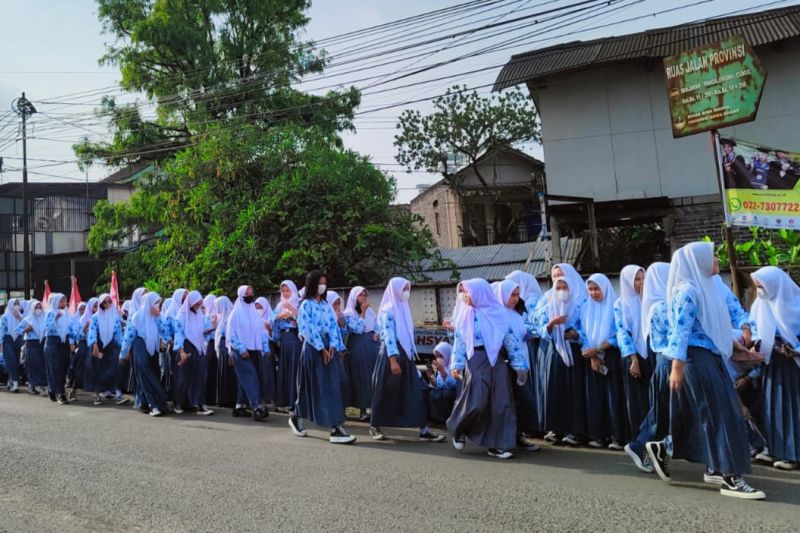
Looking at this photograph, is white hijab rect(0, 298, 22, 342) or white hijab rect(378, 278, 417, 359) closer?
white hijab rect(378, 278, 417, 359)

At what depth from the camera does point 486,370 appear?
6.07 meters

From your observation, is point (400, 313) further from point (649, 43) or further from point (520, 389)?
point (649, 43)

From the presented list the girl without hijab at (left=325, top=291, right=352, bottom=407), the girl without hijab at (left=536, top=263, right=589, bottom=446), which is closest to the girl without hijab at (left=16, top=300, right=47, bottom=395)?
the girl without hijab at (left=325, top=291, right=352, bottom=407)

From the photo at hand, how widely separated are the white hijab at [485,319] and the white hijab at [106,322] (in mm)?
7409

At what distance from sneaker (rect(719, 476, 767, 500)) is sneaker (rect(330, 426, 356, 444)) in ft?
12.3

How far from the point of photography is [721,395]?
4527mm

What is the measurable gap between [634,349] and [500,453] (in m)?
1.57

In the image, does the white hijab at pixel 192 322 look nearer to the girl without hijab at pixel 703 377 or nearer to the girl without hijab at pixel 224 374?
the girl without hijab at pixel 224 374

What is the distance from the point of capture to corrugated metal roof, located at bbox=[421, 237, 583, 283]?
1659cm

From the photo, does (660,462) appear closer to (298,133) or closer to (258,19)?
(298,133)

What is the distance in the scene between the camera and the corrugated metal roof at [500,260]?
653 inches

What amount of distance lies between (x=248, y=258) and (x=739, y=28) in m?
11.4

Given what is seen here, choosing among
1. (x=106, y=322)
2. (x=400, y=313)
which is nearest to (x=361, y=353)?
(x=400, y=313)

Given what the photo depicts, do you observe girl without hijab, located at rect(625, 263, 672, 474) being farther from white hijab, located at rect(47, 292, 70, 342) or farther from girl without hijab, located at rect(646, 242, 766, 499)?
white hijab, located at rect(47, 292, 70, 342)
